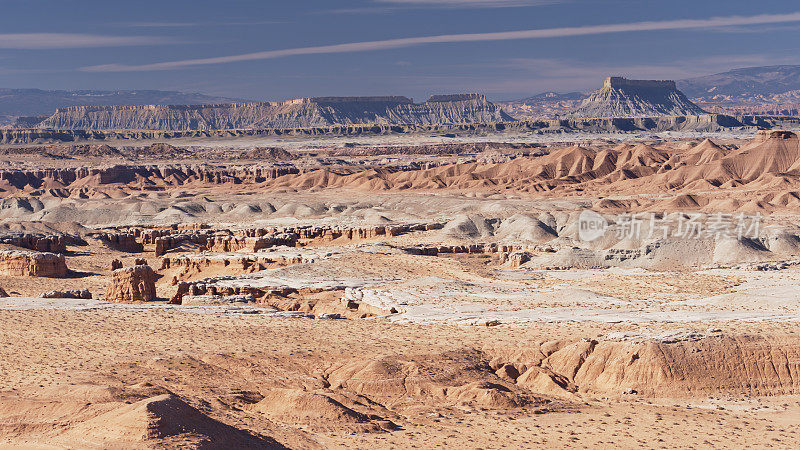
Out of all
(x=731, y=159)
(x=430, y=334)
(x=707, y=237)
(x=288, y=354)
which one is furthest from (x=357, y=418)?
(x=731, y=159)

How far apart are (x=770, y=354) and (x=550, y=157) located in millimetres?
110851

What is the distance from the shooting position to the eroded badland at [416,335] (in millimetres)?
23016

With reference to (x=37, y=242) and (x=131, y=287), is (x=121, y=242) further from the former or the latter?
(x=131, y=287)

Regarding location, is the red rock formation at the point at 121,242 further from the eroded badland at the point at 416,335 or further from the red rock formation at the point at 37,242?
the red rock formation at the point at 37,242

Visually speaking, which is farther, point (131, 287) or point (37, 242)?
point (37, 242)

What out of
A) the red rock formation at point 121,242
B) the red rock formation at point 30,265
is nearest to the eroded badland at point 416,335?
the red rock formation at point 30,265

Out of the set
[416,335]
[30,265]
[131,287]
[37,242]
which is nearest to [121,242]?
[37,242]

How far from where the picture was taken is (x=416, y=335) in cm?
3266

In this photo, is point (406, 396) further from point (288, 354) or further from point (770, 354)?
point (770, 354)

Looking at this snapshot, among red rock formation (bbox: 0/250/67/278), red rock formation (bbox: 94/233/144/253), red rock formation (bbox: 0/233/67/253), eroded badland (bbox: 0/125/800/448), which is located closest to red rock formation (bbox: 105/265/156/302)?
eroded badland (bbox: 0/125/800/448)

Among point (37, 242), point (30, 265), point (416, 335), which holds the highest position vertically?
point (37, 242)

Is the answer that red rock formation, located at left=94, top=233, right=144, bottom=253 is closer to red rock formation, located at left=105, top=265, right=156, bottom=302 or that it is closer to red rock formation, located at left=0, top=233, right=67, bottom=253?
red rock formation, located at left=0, top=233, right=67, bottom=253

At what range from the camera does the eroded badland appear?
23.0 meters

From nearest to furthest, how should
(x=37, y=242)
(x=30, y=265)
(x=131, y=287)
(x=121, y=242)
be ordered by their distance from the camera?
(x=131, y=287) < (x=30, y=265) < (x=37, y=242) < (x=121, y=242)
